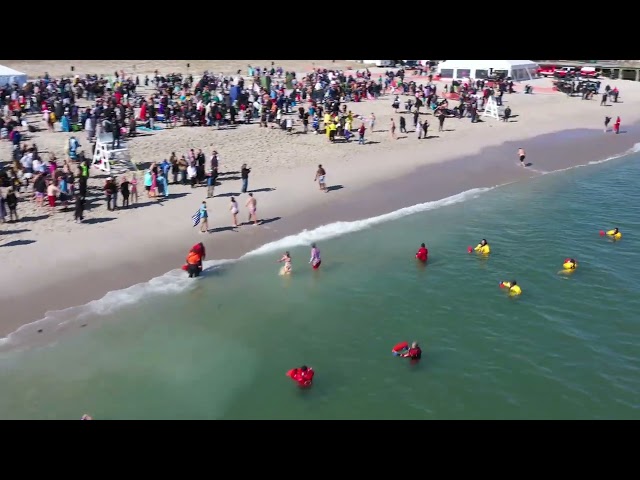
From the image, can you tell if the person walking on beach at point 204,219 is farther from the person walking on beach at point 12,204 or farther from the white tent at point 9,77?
the white tent at point 9,77

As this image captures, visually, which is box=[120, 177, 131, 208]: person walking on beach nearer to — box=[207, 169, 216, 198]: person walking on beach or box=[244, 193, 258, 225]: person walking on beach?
box=[207, 169, 216, 198]: person walking on beach

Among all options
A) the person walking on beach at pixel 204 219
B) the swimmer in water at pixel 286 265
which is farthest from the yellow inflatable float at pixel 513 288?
the person walking on beach at pixel 204 219

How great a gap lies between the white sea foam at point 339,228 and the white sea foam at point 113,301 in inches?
93.3

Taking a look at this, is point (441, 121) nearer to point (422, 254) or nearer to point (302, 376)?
point (422, 254)

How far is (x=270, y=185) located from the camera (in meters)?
28.3

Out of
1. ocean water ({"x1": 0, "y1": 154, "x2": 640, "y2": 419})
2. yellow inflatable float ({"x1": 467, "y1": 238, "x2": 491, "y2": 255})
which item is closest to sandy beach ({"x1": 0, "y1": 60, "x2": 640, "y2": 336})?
ocean water ({"x1": 0, "y1": 154, "x2": 640, "y2": 419})

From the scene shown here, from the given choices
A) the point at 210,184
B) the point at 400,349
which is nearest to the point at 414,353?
the point at 400,349

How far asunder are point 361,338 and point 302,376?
3.03m

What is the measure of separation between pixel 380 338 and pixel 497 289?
5.40m

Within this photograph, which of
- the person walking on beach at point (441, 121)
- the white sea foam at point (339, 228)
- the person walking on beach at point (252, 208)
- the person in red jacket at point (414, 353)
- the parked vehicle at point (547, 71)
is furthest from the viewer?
the parked vehicle at point (547, 71)

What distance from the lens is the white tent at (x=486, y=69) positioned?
5497 cm
